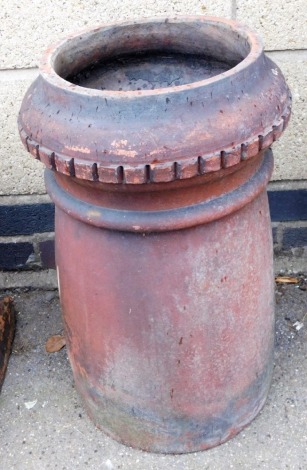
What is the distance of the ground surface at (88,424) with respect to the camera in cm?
187

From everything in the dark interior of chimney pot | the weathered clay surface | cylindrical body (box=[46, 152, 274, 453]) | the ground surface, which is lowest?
the ground surface

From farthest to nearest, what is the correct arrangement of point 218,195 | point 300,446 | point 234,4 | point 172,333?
point 234,4
point 300,446
point 172,333
point 218,195

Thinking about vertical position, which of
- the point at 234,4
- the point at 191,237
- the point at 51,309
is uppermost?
the point at 234,4

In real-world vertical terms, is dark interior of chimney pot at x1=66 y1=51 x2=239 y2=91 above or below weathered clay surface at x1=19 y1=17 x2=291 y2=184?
below

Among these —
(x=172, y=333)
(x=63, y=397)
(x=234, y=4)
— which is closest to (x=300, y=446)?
(x=172, y=333)

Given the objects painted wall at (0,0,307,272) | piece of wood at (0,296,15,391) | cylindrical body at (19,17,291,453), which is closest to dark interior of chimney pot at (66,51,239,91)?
cylindrical body at (19,17,291,453)

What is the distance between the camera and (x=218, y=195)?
1.48 metres

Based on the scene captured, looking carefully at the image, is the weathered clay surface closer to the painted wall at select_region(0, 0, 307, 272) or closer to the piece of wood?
the painted wall at select_region(0, 0, 307, 272)

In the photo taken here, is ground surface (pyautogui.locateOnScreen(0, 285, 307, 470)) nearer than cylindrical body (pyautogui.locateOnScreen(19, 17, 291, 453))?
No

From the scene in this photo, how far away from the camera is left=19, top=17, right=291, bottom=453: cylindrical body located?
4.41ft

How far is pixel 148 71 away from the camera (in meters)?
1.81

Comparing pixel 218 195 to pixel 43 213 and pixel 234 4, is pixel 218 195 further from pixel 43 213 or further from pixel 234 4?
pixel 43 213

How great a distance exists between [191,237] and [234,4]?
3.01 feet

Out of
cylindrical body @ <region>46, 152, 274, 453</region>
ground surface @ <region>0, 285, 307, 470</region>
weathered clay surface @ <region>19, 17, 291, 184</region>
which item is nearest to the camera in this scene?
weathered clay surface @ <region>19, 17, 291, 184</region>
